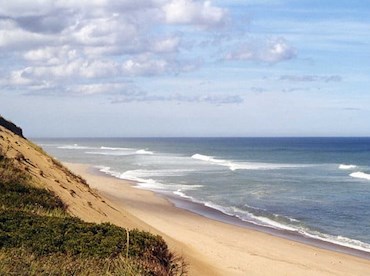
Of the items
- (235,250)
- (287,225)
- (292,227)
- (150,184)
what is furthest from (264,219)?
(150,184)

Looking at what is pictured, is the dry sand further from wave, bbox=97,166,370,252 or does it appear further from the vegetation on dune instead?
the vegetation on dune

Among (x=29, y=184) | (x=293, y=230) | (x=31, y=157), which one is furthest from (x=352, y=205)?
(x=29, y=184)

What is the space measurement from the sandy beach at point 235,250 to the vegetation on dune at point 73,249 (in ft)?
15.9

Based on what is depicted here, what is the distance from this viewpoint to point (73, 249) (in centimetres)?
935

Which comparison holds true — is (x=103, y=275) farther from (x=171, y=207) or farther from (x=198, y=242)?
(x=171, y=207)

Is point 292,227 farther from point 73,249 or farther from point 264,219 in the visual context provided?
point 73,249

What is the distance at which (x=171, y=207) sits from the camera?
30453 mm

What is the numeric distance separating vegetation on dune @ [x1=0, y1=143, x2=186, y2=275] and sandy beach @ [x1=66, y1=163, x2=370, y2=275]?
15.9ft

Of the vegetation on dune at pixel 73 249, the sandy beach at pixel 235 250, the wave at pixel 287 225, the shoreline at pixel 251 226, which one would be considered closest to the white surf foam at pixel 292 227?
the wave at pixel 287 225

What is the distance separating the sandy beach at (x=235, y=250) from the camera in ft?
56.5

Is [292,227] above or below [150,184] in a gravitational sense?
below

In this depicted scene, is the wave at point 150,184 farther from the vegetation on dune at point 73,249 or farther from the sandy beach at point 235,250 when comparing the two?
the vegetation on dune at point 73,249

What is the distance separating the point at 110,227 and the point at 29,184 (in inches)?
225

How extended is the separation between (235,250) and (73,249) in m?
11.3
